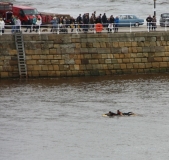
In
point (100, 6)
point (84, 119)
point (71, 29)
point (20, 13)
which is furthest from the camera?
point (100, 6)

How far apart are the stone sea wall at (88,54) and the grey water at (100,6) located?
27783 mm

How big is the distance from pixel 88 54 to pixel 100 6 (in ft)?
125

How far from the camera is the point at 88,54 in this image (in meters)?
50.8

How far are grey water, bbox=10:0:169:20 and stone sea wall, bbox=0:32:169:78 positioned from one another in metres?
27.8

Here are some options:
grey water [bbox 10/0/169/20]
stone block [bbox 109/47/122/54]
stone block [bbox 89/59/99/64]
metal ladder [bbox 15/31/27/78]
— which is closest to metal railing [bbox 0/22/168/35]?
metal ladder [bbox 15/31/27/78]

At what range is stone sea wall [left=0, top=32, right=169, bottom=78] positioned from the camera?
49969 millimetres

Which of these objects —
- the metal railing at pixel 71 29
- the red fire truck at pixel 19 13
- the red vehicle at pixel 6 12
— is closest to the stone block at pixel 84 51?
the metal railing at pixel 71 29

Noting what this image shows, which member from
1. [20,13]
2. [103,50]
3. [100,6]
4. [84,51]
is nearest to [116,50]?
[103,50]

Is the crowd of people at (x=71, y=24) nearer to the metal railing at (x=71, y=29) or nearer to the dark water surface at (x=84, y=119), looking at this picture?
the metal railing at (x=71, y=29)

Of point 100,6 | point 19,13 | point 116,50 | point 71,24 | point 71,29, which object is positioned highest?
point 19,13

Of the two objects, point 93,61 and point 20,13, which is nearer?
point 93,61

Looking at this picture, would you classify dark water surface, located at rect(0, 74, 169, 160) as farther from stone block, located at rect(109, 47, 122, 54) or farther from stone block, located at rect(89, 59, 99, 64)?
stone block, located at rect(109, 47, 122, 54)

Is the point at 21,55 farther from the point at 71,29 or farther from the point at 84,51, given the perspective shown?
the point at 71,29

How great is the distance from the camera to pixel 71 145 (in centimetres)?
3769
